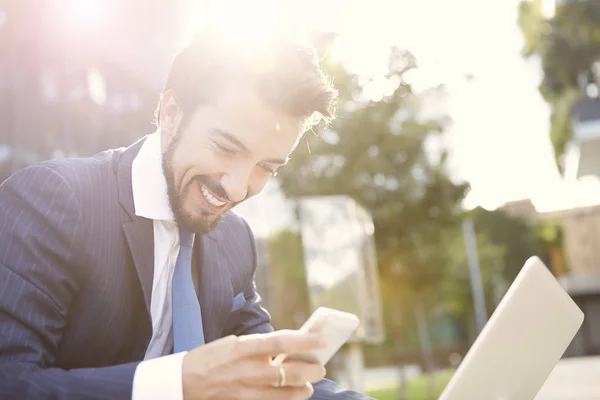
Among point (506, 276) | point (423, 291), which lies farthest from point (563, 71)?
point (506, 276)

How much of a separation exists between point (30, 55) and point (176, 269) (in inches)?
500

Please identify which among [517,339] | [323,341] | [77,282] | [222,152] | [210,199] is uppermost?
[222,152]

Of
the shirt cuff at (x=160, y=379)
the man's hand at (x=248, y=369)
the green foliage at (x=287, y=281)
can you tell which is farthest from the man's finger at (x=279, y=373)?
the green foliage at (x=287, y=281)

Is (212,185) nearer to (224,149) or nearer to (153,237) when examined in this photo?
(224,149)

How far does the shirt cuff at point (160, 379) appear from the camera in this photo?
1400 mm

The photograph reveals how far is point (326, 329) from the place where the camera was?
1.37m

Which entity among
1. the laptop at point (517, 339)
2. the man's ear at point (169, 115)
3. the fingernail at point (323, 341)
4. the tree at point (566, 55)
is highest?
the tree at point (566, 55)

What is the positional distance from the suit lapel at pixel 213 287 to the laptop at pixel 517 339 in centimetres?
76

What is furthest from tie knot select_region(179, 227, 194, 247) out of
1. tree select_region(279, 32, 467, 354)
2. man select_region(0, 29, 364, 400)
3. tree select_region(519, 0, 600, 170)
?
tree select_region(519, 0, 600, 170)

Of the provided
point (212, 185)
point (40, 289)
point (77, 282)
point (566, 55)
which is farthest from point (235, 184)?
point (566, 55)

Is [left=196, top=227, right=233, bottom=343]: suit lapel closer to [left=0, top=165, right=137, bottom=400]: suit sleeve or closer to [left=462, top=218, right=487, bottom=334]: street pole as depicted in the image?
[left=0, top=165, right=137, bottom=400]: suit sleeve

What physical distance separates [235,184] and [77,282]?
0.47 metres

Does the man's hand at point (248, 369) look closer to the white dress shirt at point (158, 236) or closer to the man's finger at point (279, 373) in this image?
Result: the man's finger at point (279, 373)

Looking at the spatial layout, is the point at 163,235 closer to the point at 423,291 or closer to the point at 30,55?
the point at 30,55
